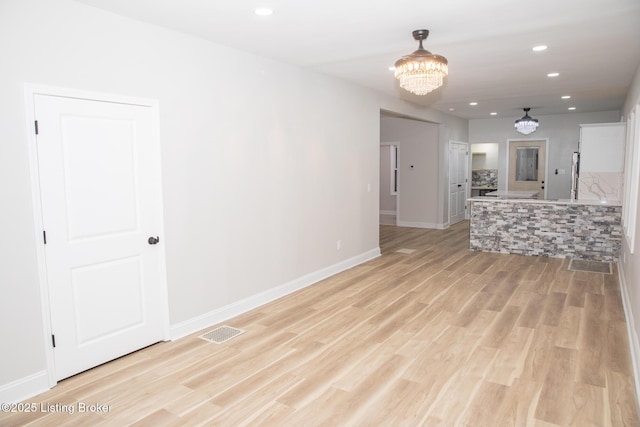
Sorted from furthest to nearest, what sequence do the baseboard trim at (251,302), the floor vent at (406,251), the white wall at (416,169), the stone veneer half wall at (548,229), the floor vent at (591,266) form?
1. the white wall at (416,169)
2. the floor vent at (406,251)
3. the stone veneer half wall at (548,229)
4. the floor vent at (591,266)
5. the baseboard trim at (251,302)

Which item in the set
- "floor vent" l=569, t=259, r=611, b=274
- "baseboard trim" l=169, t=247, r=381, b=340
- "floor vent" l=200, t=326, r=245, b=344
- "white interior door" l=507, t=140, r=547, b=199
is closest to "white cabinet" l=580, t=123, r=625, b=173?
"floor vent" l=569, t=259, r=611, b=274

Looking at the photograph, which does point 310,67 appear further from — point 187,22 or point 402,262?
point 402,262

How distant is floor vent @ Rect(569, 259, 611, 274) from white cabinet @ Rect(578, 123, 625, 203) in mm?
1046

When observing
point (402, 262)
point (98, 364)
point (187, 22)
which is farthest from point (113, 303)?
point (402, 262)

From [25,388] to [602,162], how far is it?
312 inches

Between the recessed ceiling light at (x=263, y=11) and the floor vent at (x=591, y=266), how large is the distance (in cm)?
535

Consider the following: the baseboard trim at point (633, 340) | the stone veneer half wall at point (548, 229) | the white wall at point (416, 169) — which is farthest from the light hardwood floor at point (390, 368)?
the white wall at point (416, 169)

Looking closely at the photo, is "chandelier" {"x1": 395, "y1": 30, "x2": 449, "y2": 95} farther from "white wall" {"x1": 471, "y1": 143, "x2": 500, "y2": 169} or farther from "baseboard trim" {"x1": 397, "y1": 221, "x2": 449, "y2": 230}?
"white wall" {"x1": 471, "y1": 143, "x2": 500, "y2": 169}

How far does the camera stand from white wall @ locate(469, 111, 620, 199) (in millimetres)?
9938

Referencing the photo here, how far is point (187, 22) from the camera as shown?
3.34 m

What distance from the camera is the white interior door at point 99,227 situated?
2.84m

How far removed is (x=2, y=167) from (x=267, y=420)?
2.22 meters

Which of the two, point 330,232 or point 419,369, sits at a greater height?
point 330,232

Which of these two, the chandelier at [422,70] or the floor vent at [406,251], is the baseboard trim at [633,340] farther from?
the floor vent at [406,251]
